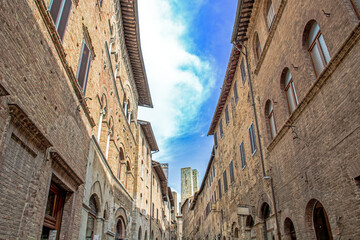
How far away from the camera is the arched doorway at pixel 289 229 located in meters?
8.70

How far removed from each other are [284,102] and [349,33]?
12.4 ft

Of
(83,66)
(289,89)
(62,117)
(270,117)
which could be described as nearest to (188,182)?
(270,117)

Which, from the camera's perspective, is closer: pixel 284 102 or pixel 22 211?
pixel 22 211

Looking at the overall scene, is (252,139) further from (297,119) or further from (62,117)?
(62,117)

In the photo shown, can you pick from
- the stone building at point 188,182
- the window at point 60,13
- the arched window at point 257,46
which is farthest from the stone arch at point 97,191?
the stone building at point 188,182

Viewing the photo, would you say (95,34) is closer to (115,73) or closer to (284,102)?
(115,73)

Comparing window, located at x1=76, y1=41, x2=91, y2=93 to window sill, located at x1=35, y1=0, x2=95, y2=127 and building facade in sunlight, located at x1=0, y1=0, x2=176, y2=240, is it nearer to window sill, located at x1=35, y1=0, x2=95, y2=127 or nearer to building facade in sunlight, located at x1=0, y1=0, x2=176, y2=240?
building facade in sunlight, located at x1=0, y1=0, x2=176, y2=240

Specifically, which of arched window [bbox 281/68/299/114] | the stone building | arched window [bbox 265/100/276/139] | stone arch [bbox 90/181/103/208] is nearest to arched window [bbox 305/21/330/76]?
arched window [bbox 281/68/299/114]

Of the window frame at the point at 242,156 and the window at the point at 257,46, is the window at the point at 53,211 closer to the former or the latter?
the window frame at the point at 242,156

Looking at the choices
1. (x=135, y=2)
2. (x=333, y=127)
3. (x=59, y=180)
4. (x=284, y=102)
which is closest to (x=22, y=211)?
(x=59, y=180)

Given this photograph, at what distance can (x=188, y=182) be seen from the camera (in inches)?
2325

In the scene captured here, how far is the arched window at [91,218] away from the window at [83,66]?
395cm

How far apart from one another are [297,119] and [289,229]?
349 centimetres

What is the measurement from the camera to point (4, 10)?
426cm
